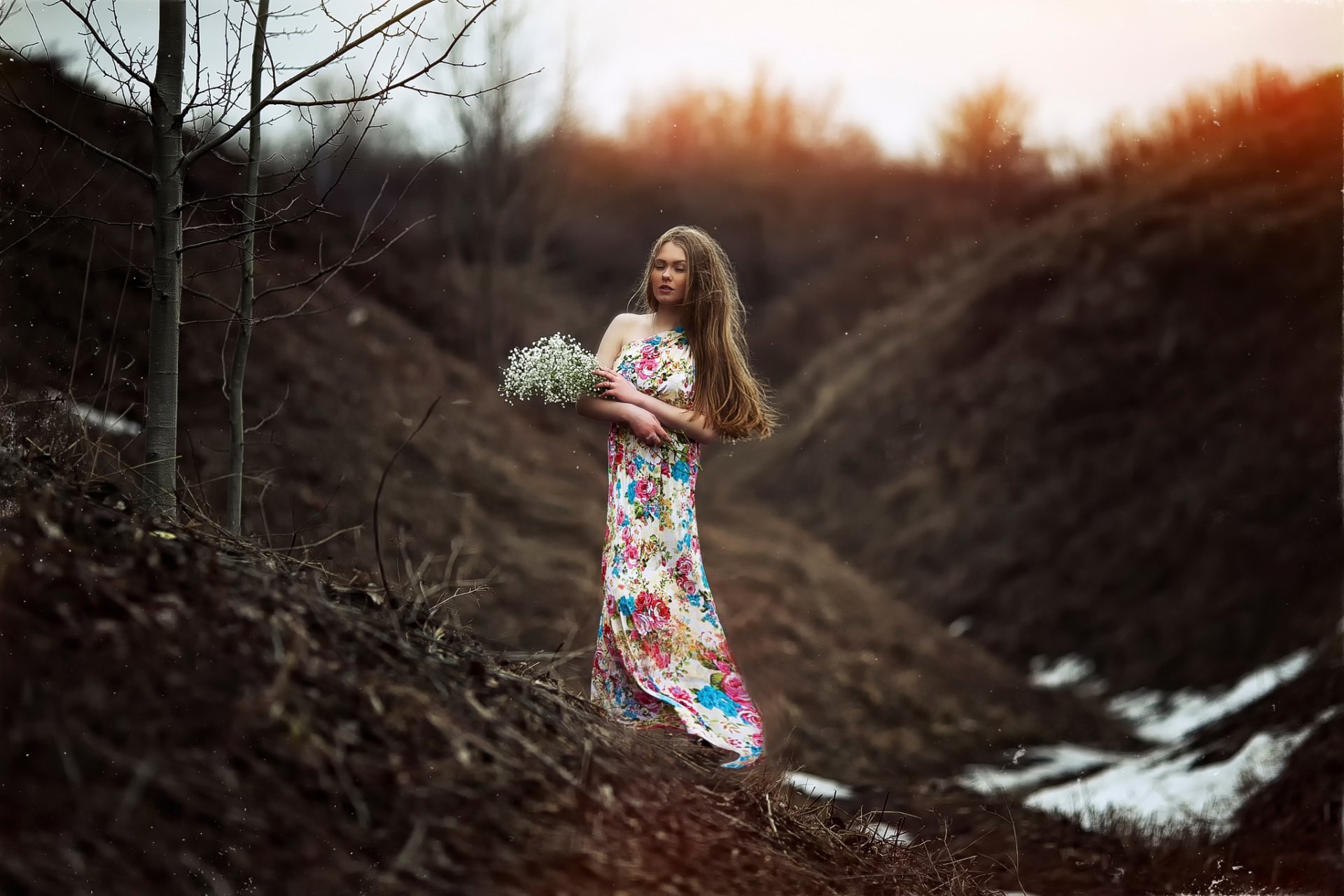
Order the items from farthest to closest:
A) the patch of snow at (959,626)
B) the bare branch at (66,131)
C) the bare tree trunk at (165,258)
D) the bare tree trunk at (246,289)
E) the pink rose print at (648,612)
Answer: the patch of snow at (959,626)
the pink rose print at (648,612)
the bare tree trunk at (246,289)
the bare tree trunk at (165,258)
the bare branch at (66,131)

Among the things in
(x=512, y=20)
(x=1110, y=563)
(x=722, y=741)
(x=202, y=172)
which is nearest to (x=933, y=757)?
(x=1110, y=563)

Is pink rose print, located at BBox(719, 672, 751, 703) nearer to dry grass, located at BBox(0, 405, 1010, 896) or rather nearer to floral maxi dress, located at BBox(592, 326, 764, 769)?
floral maxi dress, located at BBox(592, 326, 764, 769)

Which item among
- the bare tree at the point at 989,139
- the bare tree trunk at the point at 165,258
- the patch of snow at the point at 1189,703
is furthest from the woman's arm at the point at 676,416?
the bare tree at the point at 989,139

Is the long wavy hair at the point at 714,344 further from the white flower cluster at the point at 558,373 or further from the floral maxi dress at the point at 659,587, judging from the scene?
the white flower cluster at the point at 558,373

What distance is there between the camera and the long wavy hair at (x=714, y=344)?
4.40 m

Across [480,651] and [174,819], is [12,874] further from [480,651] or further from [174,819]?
[480,651]

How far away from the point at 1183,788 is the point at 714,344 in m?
4.29

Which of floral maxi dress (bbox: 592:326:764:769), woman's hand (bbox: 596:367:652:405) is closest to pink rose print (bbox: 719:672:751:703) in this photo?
floral maxi dress (bbox: 592:326:764:769)

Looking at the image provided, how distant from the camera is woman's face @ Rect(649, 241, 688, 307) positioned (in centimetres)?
439

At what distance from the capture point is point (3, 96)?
346 centimetres

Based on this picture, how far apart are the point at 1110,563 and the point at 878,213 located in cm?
1913

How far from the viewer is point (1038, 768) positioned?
8.24 metres

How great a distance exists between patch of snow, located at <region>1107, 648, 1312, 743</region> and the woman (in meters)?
5.46

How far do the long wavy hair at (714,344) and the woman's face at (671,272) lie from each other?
0.02 m
